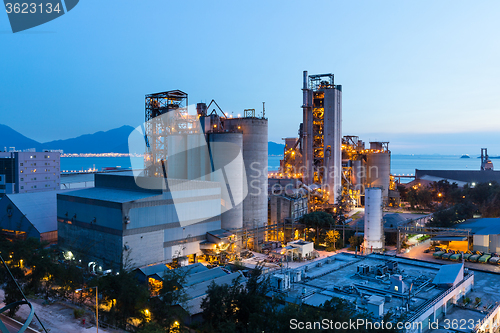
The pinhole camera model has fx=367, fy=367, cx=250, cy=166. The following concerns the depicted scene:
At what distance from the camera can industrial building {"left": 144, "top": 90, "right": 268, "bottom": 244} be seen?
4350 centimetres

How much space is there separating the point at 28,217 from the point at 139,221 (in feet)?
67.4

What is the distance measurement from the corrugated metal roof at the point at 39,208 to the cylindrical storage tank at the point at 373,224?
34.9 metres

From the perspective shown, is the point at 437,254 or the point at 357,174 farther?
the point at 357,174

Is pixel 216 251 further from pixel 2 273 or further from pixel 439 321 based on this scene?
pixel 439 321

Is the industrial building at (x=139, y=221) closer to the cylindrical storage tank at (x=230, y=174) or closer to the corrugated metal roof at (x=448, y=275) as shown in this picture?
the cylindrical storage tank at (x=230, y=174)

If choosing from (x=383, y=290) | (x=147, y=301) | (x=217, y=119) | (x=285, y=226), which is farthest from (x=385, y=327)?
(x=217, y=119)

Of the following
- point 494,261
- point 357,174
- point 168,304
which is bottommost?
point 494,261

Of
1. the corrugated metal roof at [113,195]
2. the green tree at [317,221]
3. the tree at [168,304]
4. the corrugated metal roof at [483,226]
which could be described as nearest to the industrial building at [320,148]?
the green tree at [317,221]

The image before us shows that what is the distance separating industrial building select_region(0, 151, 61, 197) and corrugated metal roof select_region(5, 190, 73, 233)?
82.1 ft

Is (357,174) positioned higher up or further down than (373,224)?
higher up

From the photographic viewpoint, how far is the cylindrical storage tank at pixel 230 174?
4294 centimetres

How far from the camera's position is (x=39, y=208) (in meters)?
46.5

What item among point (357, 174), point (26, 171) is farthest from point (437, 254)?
point (26, 171)

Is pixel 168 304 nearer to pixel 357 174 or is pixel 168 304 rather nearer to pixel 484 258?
pixel 484 258
